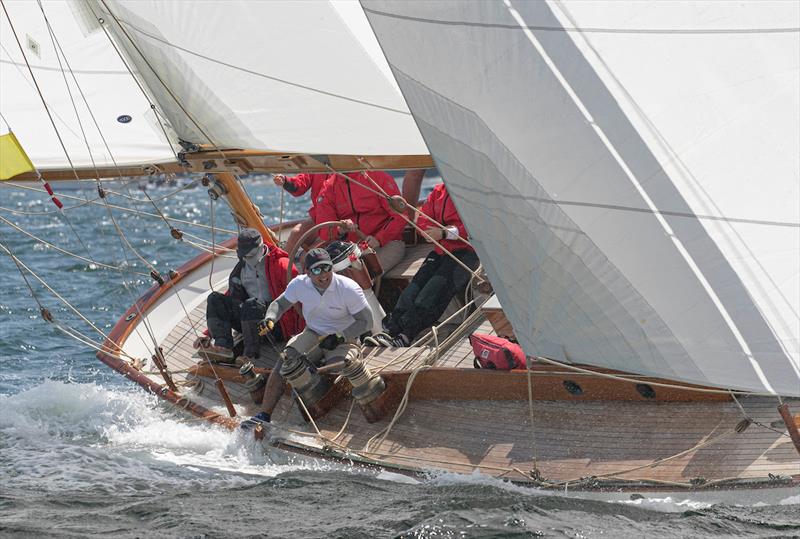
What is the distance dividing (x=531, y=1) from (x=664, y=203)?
3.72ft

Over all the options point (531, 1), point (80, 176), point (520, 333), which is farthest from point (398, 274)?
point (531, 1)

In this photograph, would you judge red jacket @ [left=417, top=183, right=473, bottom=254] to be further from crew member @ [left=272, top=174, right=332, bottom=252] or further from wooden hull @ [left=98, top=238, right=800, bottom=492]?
crew member @ [left=272, top=174, right=332, bottom=252]

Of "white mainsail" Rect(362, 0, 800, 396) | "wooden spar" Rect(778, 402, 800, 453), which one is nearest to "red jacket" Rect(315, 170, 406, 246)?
"white mainsail" Rect(362, 0, 800, 396)

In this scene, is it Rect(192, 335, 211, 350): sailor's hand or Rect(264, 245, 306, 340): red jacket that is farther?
Rect(192, 335, 211, 350): sailor's hand

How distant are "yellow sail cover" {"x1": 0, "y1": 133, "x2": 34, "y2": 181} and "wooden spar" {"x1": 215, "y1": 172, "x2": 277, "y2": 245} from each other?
141 cm

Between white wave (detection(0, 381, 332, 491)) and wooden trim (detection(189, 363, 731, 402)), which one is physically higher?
white wave (detection(0, 381, 332, 491))

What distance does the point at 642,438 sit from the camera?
244 inches

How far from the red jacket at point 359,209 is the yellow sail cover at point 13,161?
224cm

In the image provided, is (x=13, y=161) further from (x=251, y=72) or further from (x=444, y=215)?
(x=444, y=215)

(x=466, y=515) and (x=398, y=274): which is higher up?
(x=398, y=274)

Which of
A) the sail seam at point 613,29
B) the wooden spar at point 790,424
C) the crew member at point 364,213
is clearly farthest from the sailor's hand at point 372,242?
the wooden spar at point 790,424

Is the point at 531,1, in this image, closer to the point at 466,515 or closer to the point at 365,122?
the point at 365,122

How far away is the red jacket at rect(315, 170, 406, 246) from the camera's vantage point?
880cm

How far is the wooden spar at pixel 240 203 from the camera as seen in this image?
28.8 ft
